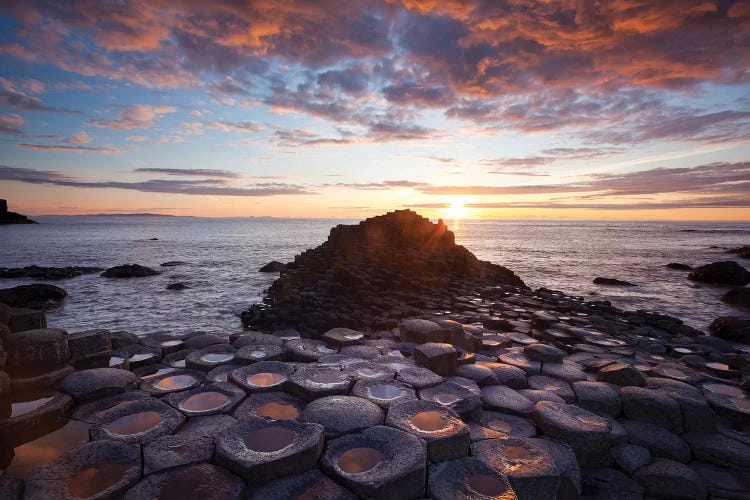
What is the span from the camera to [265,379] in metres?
6.04

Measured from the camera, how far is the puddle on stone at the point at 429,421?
4.61 meters

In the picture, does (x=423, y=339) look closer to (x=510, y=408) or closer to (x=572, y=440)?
(x=510, y=408)

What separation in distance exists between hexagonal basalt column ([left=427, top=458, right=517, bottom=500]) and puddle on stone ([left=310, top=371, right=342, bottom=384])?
2194mm

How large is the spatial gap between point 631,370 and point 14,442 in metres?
9.39

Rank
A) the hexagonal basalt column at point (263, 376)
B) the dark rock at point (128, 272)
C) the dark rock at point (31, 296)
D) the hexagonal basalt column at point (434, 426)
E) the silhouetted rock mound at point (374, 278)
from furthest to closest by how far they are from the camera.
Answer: the dark rock at point (128, 272), the dark rock at point (31, 296), the silhouetted rock mound at point (374, 278), the hexagonal basalt column at point (263, 376), the hexagonal basalt column at point (434, 426)

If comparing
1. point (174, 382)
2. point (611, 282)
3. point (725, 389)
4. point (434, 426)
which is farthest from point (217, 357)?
point (611, 282)

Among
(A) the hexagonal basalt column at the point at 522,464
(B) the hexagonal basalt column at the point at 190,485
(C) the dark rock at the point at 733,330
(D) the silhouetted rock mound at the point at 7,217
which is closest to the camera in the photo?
(B) the hexagonal basalt column at the point at 190,485

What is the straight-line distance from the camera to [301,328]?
12844 mm

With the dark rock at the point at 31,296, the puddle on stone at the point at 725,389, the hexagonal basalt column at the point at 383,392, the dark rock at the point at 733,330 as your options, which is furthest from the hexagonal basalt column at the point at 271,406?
the dark rock at the point at 31,296

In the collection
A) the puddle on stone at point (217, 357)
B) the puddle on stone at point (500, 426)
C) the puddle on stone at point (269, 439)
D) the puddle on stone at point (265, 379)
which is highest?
the puddle on stone at point (269, 439)

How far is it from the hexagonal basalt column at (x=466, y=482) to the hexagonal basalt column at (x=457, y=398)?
101 cm

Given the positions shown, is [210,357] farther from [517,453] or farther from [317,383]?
[517,453]

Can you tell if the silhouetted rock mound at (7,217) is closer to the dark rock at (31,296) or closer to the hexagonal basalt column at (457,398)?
the dark rock at (31,296)

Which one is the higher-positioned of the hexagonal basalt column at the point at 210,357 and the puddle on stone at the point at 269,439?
the puddle on stone at the point at 269,439
